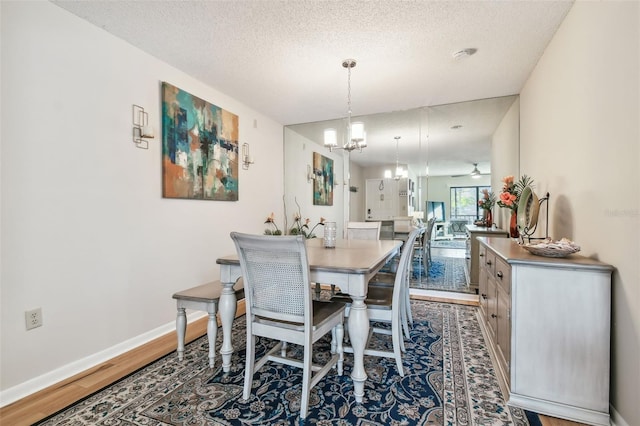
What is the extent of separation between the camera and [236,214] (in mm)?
3727

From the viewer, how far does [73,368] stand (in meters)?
2.06

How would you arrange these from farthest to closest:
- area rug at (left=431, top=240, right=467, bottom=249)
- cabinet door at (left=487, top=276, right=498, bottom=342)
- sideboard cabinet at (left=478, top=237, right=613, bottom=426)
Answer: area rug at (left=431, top=240, right=467, bottom=249)
cabinet door at (left=487, top=276, right=498, bottom=342)
sideboard cabinet at (left=478, top=237, right=613, bottom=426)

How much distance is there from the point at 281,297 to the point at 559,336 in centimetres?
146

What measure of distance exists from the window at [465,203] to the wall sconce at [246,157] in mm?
3527

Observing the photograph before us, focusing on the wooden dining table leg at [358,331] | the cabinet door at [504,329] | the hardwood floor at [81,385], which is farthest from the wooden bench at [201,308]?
the cabinet door at [504,329]

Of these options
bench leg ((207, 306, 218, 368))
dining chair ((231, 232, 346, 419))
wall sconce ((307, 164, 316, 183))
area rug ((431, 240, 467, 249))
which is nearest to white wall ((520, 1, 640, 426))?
dining chair ((231, 232, 346, 419))

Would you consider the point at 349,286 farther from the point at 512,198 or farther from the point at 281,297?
the point at 512,198

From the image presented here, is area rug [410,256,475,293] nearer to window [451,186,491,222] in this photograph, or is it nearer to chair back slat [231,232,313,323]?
window [451,186,491,222]

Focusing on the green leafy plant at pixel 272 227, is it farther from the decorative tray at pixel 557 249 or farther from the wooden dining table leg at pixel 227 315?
the decorative tray at pixel 557 249

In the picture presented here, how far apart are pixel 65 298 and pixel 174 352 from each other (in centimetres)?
82

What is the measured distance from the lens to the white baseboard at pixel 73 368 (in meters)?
1.76

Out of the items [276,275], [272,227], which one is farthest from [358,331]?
[272,227]

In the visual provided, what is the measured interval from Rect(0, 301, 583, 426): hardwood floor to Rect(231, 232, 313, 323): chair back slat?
1.09 metres

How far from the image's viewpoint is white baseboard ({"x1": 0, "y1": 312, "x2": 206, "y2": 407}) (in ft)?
5.79
